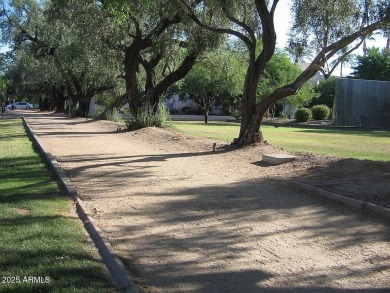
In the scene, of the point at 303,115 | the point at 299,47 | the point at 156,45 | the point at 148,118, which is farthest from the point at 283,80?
the point at 299,47

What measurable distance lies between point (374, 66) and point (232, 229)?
52.0 meters

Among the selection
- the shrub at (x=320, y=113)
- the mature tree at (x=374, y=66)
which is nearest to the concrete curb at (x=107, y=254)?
the shrub at (x=320, y=113)

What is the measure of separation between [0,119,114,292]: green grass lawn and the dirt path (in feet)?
1.44

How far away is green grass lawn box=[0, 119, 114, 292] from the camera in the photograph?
417 centimetres

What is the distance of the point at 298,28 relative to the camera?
1380cm

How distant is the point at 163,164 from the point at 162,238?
6197 millimetres

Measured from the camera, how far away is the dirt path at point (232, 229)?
4.63 m

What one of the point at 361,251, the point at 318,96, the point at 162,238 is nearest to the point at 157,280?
the point at 162,238

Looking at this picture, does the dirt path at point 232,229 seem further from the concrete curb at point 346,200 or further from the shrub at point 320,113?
the shrub at point 320,113

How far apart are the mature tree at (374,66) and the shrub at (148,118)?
36.2 metres

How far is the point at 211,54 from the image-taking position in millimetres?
24109

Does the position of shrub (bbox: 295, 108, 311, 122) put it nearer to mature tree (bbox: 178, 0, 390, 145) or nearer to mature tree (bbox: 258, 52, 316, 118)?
mature tree (bbox: 258, 52, 316, 118)

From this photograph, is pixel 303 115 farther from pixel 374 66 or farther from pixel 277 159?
pixel 277 159

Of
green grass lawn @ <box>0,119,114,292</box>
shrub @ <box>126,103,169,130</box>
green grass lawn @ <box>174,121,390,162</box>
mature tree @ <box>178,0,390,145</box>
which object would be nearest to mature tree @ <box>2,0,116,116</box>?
shrub @ <box>126,103,169,130</box>
